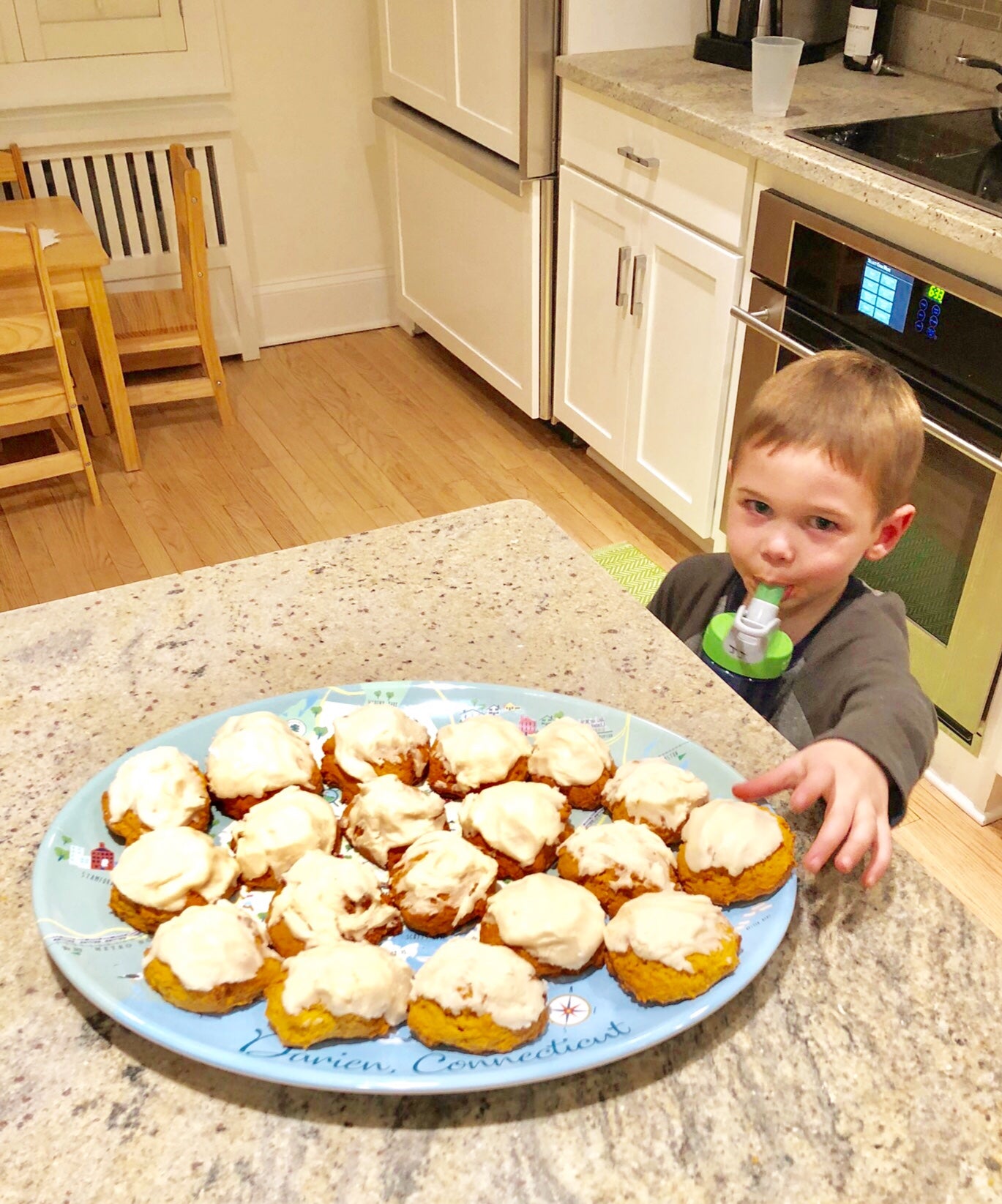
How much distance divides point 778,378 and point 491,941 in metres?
0.66

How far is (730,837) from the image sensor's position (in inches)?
24.6

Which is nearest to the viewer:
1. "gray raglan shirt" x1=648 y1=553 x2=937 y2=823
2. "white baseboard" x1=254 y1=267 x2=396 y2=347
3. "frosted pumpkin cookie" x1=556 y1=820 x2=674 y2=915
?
"frosted pumpkin cookie" x1=556 y1=820 x2=674 y2=915

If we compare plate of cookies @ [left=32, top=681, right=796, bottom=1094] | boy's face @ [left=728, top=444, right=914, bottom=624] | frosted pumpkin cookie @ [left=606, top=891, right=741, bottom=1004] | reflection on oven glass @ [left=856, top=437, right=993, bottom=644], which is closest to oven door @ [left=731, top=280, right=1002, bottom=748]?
reflection on oven glass @ [left=856, top=437, right=993, bottom=644]

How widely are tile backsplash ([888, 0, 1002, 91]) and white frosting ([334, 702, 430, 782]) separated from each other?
201 centimetres

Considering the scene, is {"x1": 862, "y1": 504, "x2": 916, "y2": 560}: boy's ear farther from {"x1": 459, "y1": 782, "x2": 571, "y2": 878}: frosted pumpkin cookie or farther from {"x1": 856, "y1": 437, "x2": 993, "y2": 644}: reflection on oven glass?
{"x1": 856, "y1": 437, "x2": 993, "y2": 644}: reflection on oven glass

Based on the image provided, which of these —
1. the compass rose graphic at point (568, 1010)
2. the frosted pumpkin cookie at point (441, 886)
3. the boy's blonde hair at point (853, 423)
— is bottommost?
the compass rose graphic at point (568, 1010)

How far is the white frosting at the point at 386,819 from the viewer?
2.14ft

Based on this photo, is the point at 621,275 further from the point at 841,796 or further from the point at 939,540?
the point at 841,796

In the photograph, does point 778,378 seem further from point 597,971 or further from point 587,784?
point 597,971

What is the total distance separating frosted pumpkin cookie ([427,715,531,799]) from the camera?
2.28ft

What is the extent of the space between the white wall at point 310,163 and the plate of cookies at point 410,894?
290 cm

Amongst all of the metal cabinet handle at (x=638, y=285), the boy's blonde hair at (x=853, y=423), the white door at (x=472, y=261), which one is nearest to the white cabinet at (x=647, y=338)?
the metal cabinet handle at (x=638, y=285)

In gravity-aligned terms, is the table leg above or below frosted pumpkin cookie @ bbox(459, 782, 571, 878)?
below

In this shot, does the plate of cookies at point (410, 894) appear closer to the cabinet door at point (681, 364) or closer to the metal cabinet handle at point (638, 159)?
the cabinet door at point (681, 364)
